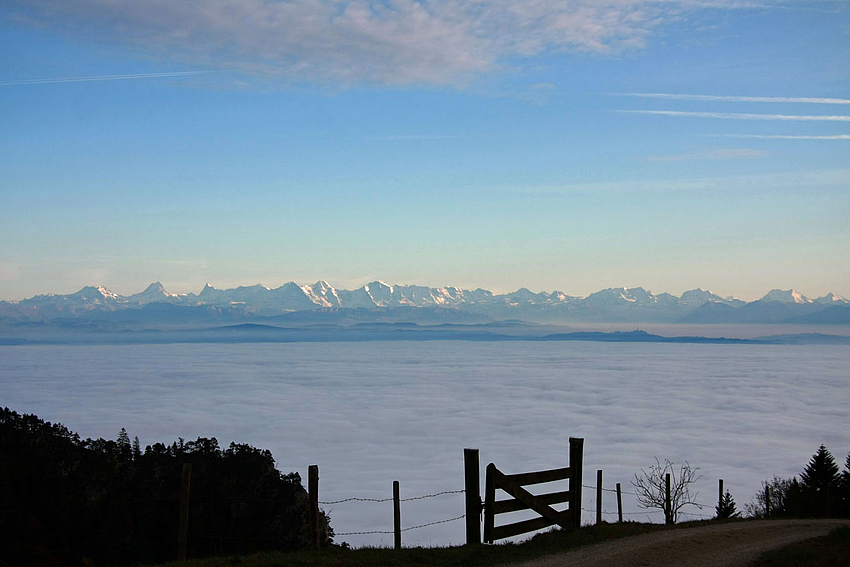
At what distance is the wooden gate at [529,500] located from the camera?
43.5 ft

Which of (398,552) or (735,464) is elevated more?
(398,552)

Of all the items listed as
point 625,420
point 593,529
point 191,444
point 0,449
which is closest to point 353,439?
point 625,420

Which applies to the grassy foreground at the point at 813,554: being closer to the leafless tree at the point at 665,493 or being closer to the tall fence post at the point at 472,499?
the tall fence post at the point at 472,499

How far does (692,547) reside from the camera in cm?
1344

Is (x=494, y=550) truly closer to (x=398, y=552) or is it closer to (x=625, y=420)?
(x=398, y=552)

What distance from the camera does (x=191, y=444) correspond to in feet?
109

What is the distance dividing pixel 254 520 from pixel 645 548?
16.7m

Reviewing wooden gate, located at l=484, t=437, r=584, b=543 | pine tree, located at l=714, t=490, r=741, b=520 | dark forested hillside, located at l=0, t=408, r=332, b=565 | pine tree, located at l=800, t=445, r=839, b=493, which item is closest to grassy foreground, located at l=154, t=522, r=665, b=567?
wooden gate, located at l=484, t=437, r=584, b=543

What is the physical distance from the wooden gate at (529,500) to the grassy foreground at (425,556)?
273mm

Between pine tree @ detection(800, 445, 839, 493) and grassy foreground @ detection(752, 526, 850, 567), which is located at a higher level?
grassy foreground @ detection(752, 526, 850, 567)

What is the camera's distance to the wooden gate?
13258 millimetres

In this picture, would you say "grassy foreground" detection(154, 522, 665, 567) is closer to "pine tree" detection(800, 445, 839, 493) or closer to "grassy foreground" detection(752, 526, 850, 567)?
"grassy foreground" detection(752, 526, 850, 567)

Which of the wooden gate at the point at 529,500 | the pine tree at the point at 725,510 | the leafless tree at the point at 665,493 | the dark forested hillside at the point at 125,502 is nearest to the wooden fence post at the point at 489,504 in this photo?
the wooden gate at the point at 529,500

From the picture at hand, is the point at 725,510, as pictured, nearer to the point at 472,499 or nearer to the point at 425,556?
the point at 472,499
